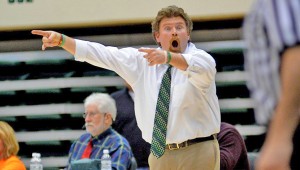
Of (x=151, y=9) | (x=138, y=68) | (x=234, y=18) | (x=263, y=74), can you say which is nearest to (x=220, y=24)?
(x=234, y=18)

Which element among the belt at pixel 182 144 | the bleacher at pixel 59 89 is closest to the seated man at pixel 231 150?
the belt at pixel 182 144

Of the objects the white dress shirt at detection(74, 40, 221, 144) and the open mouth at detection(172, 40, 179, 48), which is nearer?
the white dress shirt at detection(74, 40, 221, 144)

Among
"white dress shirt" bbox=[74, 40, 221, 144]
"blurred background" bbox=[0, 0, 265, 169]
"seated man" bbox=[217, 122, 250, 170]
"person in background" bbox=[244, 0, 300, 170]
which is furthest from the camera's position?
"blurred background" bbox=[0, 0, 265, 169]

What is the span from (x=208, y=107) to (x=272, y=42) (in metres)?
2.70

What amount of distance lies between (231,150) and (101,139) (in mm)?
1320

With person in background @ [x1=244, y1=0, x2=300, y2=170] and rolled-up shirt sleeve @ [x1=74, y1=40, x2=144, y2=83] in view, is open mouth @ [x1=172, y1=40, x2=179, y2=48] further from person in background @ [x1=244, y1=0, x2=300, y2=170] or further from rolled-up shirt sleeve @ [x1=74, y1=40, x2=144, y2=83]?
person in background @ [x1=244, y1=0, x2=300, y2=170]

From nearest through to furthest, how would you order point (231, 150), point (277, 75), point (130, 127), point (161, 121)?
point (277, 75) < point (161, 121) < point (231, 150) < point (130, 127)

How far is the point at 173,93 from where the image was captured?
4.96m

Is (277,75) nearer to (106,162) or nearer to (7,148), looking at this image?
(106,162)

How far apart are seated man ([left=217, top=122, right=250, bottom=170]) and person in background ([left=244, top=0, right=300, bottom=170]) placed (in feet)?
10.1

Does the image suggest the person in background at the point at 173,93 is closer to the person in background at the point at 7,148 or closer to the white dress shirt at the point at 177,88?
the white dress shirt at the point at 177,88

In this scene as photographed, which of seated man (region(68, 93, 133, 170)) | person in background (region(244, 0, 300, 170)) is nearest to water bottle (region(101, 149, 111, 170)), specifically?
seated man (region(68, 93, 133, 170))

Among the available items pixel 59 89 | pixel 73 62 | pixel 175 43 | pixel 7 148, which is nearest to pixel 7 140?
pixel 7 148

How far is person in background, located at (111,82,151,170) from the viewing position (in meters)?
7.06
